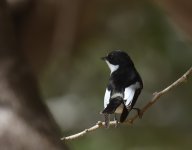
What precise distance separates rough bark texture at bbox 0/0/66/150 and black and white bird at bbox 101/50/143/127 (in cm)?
4

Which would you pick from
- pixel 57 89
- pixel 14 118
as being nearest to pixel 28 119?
pixel 14 118

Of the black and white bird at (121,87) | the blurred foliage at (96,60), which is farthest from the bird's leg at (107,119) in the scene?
the blurred foliage at (96,60)

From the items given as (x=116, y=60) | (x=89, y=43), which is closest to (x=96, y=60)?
(x=89, y=43)

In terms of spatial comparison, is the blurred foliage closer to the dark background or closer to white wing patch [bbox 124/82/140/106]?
the dark background

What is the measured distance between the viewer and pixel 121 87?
0.42 m

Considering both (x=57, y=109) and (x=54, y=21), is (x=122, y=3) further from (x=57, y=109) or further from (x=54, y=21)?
(x=57, y=109)

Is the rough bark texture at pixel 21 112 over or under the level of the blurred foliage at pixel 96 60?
over

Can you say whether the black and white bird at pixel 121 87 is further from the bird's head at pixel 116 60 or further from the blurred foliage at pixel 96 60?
the blurred foliage at pixel 96 60

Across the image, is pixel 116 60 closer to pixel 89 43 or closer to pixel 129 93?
pixel 129 93

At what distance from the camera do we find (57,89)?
2037 millimetres

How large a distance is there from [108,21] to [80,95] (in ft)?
0.98

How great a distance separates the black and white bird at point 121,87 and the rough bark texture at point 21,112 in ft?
0.13

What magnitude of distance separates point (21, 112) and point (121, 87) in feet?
0.22

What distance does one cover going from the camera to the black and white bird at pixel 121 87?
0.40 metres
